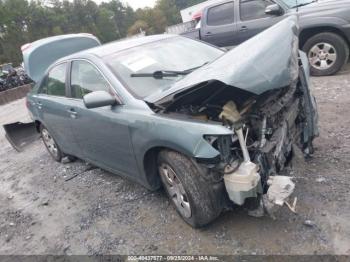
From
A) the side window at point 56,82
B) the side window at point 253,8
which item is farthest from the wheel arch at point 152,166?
the side window at point 253,8

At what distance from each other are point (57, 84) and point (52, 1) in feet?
264

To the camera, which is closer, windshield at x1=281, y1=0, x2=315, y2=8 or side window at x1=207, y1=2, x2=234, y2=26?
windshield at x1=281, y1=0, x2=315, y2=8

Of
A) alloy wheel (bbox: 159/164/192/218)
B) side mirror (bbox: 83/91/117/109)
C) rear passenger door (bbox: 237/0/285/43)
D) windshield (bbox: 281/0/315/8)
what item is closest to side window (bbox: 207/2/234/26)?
rear passenger door (bbox: 237/0/285/43)

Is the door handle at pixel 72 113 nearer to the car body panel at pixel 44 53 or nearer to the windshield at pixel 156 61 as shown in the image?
the windshield at pixel 156 61

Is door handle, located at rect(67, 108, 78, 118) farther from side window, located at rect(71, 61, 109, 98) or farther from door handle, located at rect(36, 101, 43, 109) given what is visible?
door handle, located at rect(36, 101, 43, 109)

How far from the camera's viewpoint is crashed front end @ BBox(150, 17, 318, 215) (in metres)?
2.80

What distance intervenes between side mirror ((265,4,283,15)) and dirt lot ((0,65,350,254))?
7.83ft

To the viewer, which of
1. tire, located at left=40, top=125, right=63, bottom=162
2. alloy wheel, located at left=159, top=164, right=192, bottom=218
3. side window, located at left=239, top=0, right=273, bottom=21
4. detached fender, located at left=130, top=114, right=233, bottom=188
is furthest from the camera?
side window, located at left=239, top=0, right=273, bottom=21

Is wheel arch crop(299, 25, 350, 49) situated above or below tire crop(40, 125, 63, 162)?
above

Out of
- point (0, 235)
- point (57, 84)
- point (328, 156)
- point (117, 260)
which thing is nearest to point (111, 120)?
point (117, 260)

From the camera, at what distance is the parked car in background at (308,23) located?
662 centimetres

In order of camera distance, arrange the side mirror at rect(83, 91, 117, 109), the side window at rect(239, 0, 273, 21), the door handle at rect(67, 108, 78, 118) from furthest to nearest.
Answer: the side window at rect(239, 0, 273, 21) < the door handle at rect(67, 108, 78, 118) < the side mirror at rect(83, 91, 117, 109)

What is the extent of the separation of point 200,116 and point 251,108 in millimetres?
448

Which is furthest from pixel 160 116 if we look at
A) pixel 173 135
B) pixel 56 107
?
pixel 56 107
